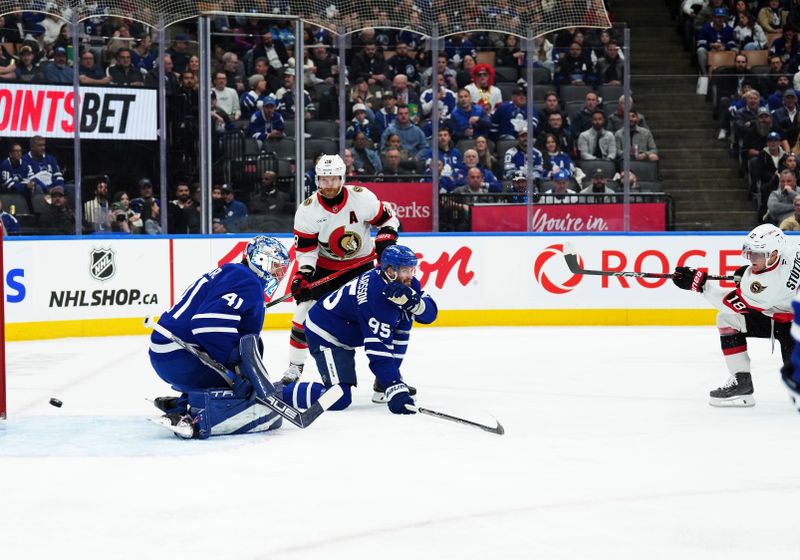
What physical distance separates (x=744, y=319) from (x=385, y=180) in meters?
4.73

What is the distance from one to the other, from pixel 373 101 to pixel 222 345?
228 inches

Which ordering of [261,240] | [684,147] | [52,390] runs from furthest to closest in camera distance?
[684,147] < [52,390] < [261,240]

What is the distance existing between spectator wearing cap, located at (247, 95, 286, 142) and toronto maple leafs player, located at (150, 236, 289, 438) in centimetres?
500

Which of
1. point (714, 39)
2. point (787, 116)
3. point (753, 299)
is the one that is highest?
point (714, 39)

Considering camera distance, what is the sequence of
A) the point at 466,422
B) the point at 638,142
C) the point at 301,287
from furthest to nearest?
1. the point at 638,142
2. the point at 301,287
3. the point at 466,422

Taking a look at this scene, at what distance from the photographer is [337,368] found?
20.1 feet

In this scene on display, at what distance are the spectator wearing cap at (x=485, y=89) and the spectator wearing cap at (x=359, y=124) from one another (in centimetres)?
100

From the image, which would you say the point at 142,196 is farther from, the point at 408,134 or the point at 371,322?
the point at 371,322

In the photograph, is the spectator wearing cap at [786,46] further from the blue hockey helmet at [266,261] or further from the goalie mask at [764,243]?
the blue hockey helmet at [266,261]

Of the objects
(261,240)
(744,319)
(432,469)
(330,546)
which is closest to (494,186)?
(744,319)

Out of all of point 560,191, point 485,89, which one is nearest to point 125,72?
point 485,89

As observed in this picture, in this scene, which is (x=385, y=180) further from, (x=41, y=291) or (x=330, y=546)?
(x=330, y=546)

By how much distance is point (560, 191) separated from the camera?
10.8 m

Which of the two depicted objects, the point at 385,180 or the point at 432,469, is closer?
the point at 432,469
